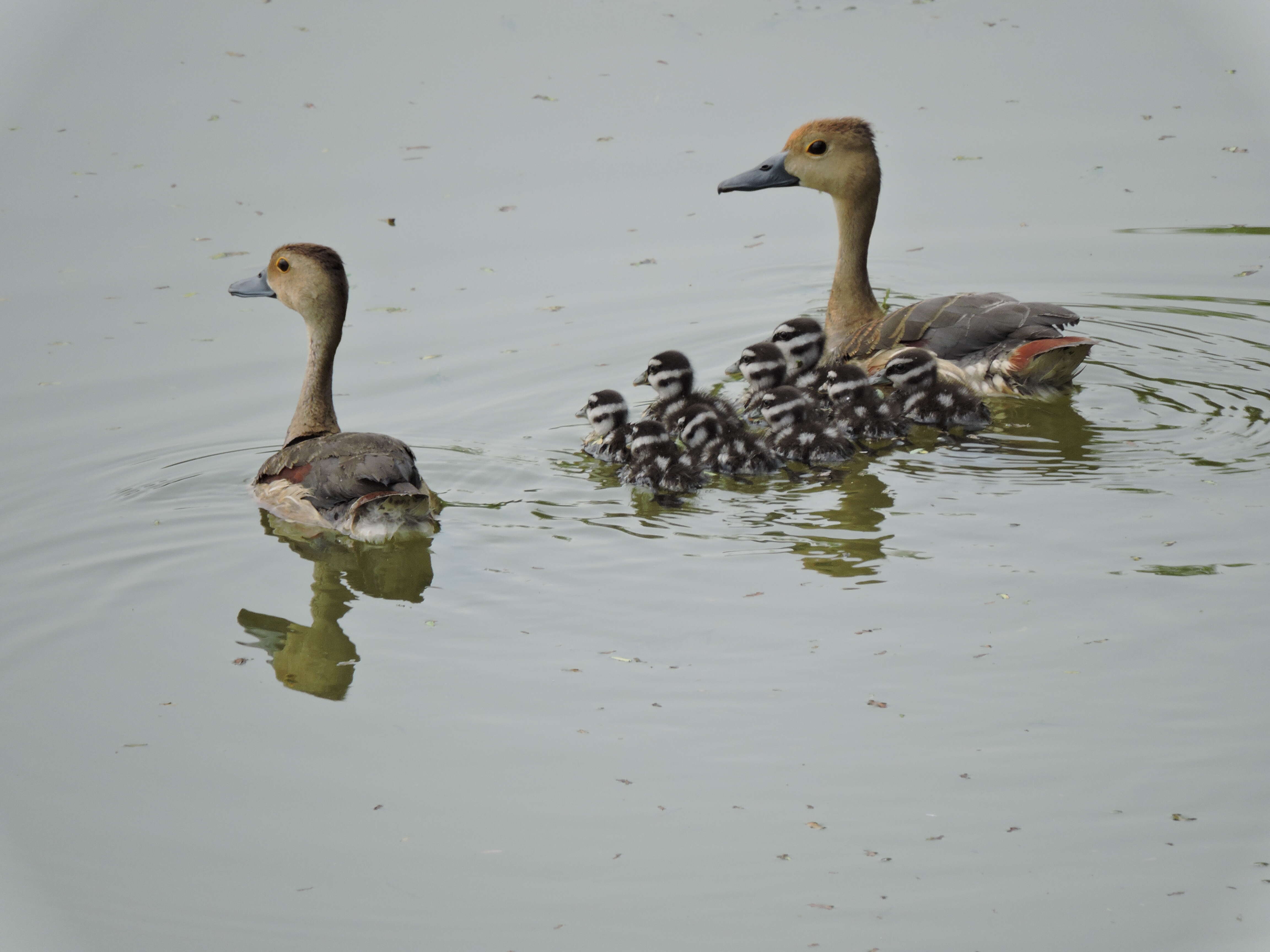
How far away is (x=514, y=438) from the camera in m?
8.40

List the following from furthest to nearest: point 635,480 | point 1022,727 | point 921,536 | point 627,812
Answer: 1. point 635,480
2. point 921,536
3. point 1022,727
4. point 627,812

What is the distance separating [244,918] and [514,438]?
13.8 feet

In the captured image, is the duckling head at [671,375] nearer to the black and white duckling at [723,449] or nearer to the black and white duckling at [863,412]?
the black and white duckling at [723,449]

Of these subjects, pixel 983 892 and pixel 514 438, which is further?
pixel 514 438

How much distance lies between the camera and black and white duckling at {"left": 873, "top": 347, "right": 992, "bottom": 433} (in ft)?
26.8

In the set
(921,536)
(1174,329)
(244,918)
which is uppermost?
(1174,329)

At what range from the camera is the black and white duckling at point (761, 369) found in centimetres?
872

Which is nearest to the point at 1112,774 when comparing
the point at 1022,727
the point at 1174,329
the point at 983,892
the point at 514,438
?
the point at 1022,727

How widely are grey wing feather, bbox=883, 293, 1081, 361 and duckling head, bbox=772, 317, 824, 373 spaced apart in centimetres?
44

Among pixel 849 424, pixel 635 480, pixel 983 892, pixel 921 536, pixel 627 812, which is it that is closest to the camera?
pixel 983 892

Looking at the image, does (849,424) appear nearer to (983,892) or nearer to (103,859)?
(983,892)

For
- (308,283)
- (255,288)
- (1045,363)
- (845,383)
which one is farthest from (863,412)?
(255,288)

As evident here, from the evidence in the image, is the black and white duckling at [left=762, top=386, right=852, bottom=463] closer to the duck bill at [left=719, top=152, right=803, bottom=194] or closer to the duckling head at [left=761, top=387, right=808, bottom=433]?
the duckling head at [left=761, top=387, right=808, bottom=433]

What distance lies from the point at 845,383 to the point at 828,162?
2.06 metres
